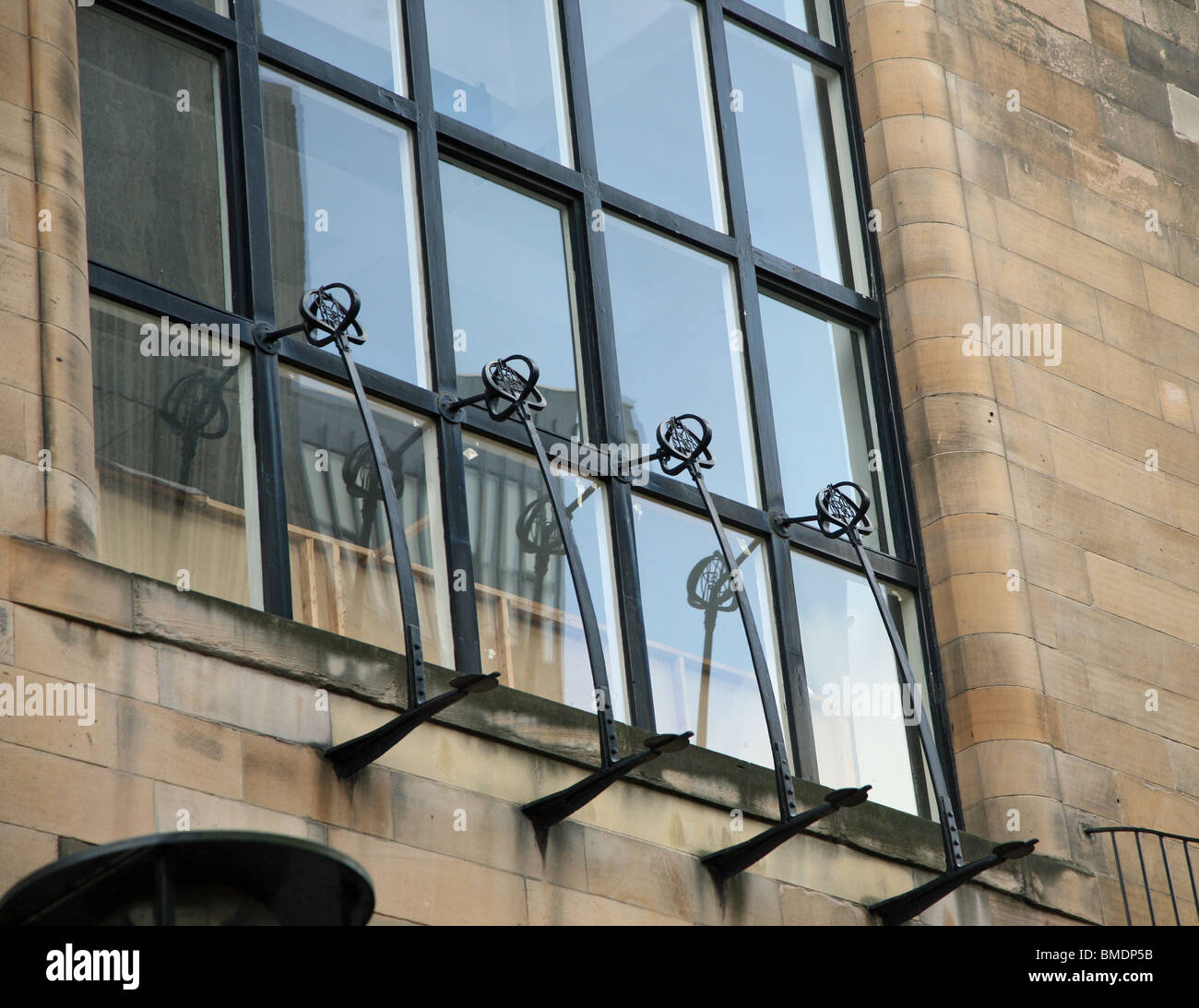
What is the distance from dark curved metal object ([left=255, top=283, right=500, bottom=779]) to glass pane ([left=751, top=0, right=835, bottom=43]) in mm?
5285

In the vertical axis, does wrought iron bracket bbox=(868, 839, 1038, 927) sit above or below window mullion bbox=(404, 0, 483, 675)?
below

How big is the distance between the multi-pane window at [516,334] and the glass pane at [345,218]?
0.05 ft

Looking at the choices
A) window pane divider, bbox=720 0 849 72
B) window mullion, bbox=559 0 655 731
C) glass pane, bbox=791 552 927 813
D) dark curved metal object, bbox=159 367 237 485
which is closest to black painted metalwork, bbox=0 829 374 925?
dark curved metal object, bbox=159 367 237 485

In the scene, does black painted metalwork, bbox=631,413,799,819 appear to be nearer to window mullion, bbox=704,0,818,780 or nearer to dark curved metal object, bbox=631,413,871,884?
dark curved metal object, bbox=631,413,871,884

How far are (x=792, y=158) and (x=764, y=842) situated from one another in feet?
17.1

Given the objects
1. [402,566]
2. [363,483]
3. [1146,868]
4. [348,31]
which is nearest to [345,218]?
[348,31]

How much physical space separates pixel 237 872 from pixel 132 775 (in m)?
1.96

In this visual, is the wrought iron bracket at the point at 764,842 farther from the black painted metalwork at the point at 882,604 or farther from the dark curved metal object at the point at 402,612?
the dark curved metal object at the point at 402,612

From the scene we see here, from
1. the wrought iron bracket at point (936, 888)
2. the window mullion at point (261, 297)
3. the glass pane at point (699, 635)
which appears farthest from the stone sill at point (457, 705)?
the glass pane at point (699, 635)

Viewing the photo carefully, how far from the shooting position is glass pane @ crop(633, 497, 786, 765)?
34.4 ft

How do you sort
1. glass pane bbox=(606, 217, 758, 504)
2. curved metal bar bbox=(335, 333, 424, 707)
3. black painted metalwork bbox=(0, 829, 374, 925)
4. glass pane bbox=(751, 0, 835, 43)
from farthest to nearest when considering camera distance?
glass pane bbox=(751, 0, 835, 43), glass pane bbox=(606, 217, 758, 504), curved metal bar bbox=(335, 333, 424, 707), black painted metalwork bbox=(0, 829, 374, 925)

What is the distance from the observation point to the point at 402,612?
862cm

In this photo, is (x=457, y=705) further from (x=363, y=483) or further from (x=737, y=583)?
(x=737, y=583)
